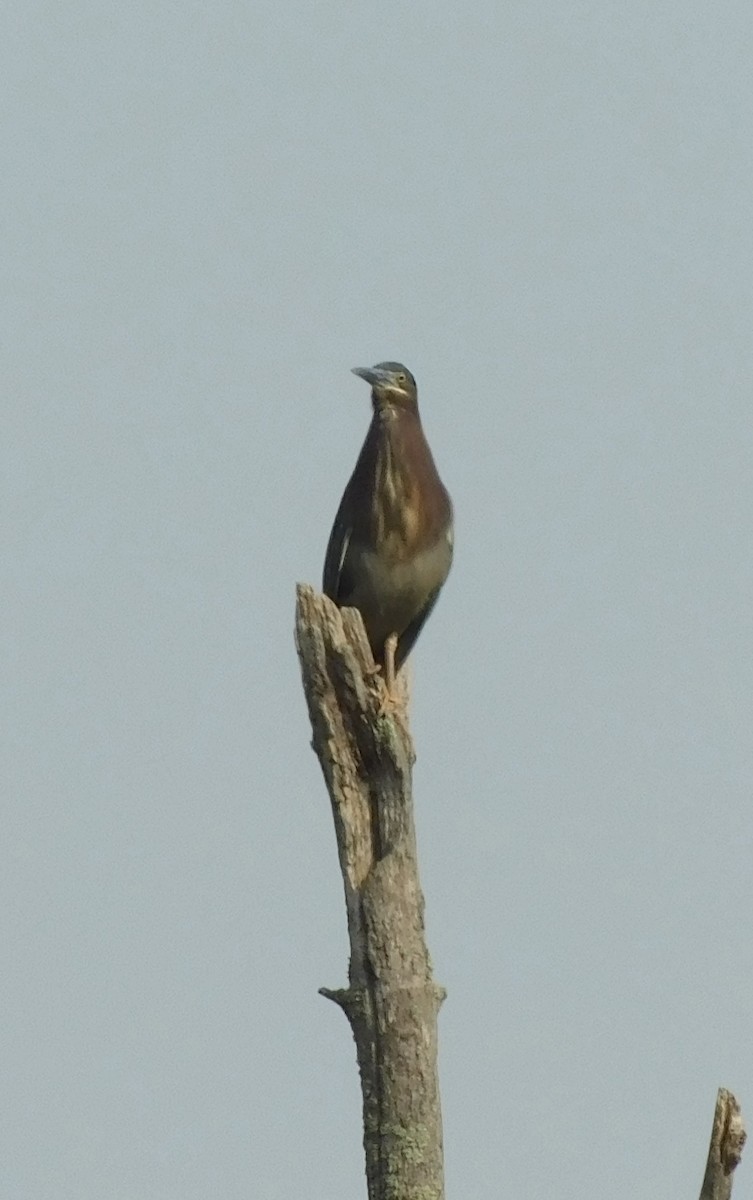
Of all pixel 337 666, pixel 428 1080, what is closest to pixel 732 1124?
pixel 428 1080

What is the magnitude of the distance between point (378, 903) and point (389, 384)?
3500mm

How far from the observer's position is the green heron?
10734 millimetres

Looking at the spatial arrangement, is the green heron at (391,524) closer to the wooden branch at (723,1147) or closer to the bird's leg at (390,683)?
the bird's leg at (390,683)

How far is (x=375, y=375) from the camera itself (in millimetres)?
10820

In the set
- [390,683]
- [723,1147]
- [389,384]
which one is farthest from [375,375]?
[723,1147]

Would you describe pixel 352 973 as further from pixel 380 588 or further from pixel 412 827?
pixel 380 588

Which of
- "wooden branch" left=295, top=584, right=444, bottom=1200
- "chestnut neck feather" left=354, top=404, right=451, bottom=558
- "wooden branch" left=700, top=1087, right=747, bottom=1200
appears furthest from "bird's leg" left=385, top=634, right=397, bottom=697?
"wooden branch" left=700, top=1087, right=747, bottom=1200

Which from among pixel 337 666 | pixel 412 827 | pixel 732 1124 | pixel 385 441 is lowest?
pixel 732 1124

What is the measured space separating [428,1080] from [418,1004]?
30 centimetres

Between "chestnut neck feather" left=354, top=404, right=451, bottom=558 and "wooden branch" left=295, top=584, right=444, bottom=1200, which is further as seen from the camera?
"chestnut neck feather" left=354, top=404, right=451, bottom=558

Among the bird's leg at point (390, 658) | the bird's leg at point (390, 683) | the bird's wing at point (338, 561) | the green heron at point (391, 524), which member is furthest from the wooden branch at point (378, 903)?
the bird's wing at point (338, 561)

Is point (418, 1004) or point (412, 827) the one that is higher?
point (412, 827)

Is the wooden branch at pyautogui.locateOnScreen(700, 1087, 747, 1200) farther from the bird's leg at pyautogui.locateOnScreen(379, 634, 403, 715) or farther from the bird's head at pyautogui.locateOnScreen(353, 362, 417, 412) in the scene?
the bird's head at pyautogui.locateOnScreen(353, 362, 417, 412)

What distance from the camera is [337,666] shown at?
8.62 m
